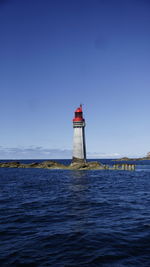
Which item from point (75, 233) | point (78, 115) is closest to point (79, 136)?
point (78, 115)

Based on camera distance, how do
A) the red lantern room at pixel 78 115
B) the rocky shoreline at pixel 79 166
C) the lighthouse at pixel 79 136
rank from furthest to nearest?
the rocky shoreline at pixel 79 166, the red lantern room at pixel 78 115, the lighthouse at pixel 79 136

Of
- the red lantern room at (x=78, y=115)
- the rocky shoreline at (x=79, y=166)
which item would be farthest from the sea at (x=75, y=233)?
the rocky shoreline at (x=79, y=166)

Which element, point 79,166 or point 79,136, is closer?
point 79,136

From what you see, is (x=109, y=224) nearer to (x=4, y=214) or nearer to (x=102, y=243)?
(x=102, y=243)

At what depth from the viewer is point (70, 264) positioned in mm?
8445

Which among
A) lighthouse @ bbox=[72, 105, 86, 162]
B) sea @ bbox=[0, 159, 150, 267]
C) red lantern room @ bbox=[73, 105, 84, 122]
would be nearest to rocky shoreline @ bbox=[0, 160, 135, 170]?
lighthouse @ bbox=[72, 105, 86, 162]

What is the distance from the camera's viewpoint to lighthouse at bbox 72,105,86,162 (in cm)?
5550

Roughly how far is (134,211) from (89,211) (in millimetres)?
3183

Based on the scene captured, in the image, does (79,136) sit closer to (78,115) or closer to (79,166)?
(78,115)

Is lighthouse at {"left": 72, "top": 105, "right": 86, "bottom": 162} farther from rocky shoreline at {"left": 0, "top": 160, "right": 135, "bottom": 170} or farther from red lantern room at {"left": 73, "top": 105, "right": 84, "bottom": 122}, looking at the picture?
rocky shoreline at {"left": 0, "top": 160, "right": 135, "bottom": 170}

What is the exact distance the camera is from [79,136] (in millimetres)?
55469

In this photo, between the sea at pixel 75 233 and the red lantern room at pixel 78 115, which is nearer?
the sea at pixel 75 233

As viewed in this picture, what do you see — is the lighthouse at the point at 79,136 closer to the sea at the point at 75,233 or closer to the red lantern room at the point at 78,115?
the red lantern room at the point at 78,115

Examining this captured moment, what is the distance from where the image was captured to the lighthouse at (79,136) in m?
55.5
